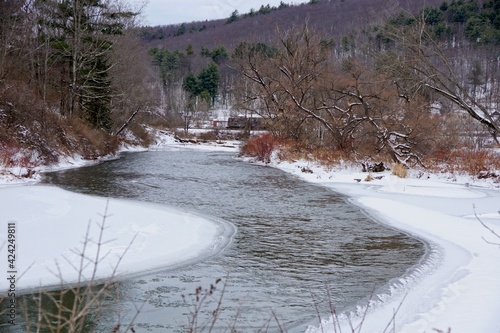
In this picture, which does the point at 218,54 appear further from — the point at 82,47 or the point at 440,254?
the point at 440,254

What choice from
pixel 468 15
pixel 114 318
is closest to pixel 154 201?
pixel 114 318

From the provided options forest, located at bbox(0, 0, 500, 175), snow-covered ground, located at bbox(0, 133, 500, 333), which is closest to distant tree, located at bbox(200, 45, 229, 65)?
forest, located at bbox(0, 0, 500, 175)

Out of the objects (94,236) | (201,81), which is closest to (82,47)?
(94,236)

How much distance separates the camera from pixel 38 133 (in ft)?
73.3

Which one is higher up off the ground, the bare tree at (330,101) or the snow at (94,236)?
the bare tree at (330,101)

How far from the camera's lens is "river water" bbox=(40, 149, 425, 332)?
593cm

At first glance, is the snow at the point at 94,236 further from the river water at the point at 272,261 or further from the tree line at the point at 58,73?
the tree line at the point at 58,73

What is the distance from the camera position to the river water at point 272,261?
5.93 meters

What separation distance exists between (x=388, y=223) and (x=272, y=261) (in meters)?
4.74

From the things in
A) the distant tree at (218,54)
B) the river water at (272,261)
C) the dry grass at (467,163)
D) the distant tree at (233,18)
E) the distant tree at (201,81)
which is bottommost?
the river water at (272,261)

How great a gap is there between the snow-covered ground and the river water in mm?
412

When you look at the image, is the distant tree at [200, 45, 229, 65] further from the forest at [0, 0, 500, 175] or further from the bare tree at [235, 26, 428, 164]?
the bare tree at [235, 26, 428, 164]

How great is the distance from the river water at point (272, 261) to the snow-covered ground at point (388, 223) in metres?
0.41

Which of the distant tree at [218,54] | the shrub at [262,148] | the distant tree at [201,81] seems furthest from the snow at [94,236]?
the distant tree at [218,54]
